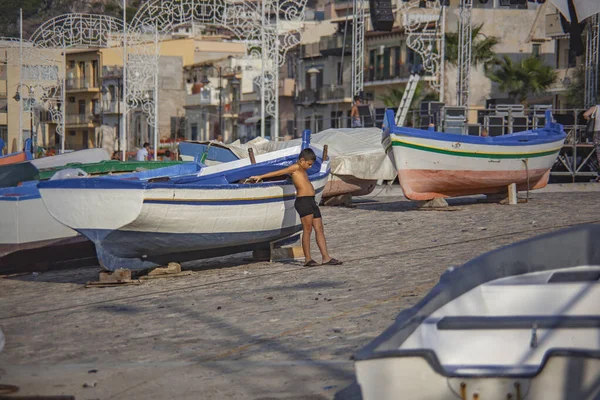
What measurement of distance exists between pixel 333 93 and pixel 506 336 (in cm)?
6863

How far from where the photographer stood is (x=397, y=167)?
18.4 m

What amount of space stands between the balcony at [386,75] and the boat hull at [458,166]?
155 ft

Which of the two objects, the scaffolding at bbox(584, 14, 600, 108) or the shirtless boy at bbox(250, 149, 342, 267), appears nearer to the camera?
the shirtless boy at bbox(250, 149, 342, 267)

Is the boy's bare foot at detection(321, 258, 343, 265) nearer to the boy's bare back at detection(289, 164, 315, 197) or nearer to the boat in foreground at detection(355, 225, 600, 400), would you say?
the boy's bare back at detection(289, 164, 315, 197)

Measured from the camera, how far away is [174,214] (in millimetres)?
12055

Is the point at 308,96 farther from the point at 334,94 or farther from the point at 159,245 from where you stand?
the point at 159,245

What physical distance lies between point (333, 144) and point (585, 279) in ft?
53.2

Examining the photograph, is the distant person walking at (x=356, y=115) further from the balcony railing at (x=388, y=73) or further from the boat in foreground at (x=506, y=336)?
the balcony railing at (x=388, y=73)

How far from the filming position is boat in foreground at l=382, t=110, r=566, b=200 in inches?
723

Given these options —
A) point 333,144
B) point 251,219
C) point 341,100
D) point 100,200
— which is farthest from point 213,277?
point 341,100

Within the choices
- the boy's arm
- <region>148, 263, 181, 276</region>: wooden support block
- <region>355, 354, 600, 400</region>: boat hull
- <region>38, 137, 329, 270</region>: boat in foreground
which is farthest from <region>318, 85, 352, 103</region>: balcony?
<region>355, 354, 600, 400</region>: boat hull

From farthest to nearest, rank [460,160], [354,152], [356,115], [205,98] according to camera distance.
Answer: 1. [205,98]
2. [356,115]
3. [354,152]
4. [460,160]

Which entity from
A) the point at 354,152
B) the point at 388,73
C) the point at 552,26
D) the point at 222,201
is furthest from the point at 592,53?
the point at 388,73

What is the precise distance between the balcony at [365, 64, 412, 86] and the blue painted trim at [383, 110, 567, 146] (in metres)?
45.5
